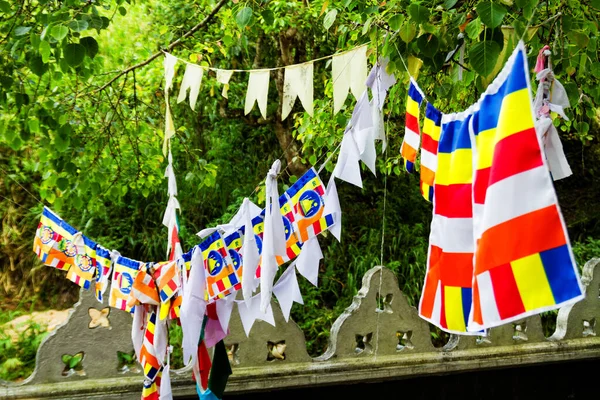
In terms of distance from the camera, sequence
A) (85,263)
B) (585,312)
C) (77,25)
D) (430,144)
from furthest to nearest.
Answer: (585,312) → (85,263) → (77,25) → (430,144)

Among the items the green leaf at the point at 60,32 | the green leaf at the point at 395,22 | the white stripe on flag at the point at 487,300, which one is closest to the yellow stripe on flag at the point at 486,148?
the white stripe on flag at the point at 487,300

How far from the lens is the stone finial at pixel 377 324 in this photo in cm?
364

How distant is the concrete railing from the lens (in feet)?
10.4

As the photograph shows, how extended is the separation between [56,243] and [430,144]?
2174mm

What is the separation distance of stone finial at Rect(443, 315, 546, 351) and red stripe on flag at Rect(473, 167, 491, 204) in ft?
7.91

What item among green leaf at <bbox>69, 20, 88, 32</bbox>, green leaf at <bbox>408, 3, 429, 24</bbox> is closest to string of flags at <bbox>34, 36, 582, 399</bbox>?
green leaf at <bbox>408, 3, 429, 24</bbox>

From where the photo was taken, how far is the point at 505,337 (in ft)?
13.4

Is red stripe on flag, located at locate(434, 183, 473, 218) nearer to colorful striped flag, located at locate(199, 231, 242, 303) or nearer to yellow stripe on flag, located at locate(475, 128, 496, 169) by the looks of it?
yellow stripe on flag, located at locate(475, 128, 496, 169)

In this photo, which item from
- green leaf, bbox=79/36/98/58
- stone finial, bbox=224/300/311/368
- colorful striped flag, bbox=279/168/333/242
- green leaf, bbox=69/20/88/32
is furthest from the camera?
stone finial, bbox=224/300/311/368

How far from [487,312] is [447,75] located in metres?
2.41

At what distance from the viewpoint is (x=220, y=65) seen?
234 inches

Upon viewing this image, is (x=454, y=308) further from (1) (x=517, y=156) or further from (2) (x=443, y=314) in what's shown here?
(1) (x=517, y=156)

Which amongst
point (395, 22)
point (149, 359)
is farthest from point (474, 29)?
point (149, 359)

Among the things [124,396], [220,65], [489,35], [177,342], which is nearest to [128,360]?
[177,342]
